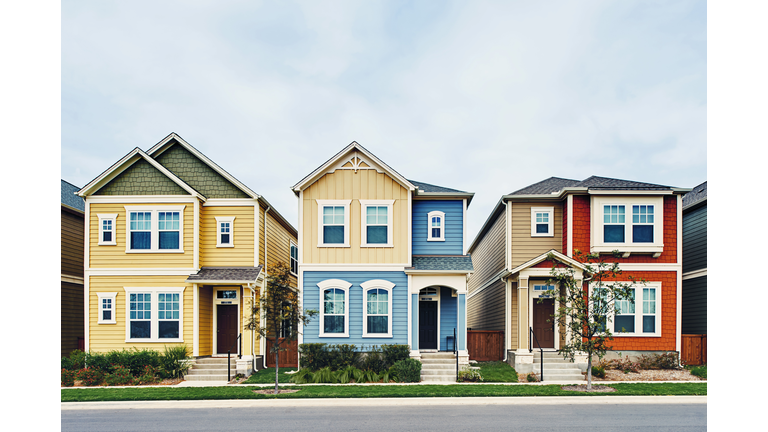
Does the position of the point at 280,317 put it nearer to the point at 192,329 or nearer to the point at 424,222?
the point at 192,329

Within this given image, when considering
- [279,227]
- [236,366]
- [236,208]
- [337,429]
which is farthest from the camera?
[279,227]

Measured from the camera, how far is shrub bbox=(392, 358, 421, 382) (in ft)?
59.7

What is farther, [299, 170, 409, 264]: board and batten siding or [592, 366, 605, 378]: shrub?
[299, 170, 409, 264]: board and batten siding

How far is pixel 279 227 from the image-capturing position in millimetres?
24891

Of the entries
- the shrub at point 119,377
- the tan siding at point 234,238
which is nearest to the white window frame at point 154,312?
the shrub at point 119,377

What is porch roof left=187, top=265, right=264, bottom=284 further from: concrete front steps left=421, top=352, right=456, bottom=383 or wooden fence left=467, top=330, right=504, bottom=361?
wooden fence left=467, top=330, right=504, bottom=361

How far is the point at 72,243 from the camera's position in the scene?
23.2 meters

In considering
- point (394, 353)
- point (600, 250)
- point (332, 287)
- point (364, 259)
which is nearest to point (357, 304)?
point (332, 287)

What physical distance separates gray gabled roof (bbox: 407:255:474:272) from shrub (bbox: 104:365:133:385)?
10723mm

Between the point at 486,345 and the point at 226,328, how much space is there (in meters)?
10.8

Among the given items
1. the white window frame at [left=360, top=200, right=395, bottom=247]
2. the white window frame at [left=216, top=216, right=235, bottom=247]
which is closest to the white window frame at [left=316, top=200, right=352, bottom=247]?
the white window frame at [left=360, top=200, right=395, bottom=247]

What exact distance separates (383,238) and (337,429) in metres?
10.3

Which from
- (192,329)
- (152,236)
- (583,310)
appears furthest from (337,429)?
(152,236)

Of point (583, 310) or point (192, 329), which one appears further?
point (192, 329)
